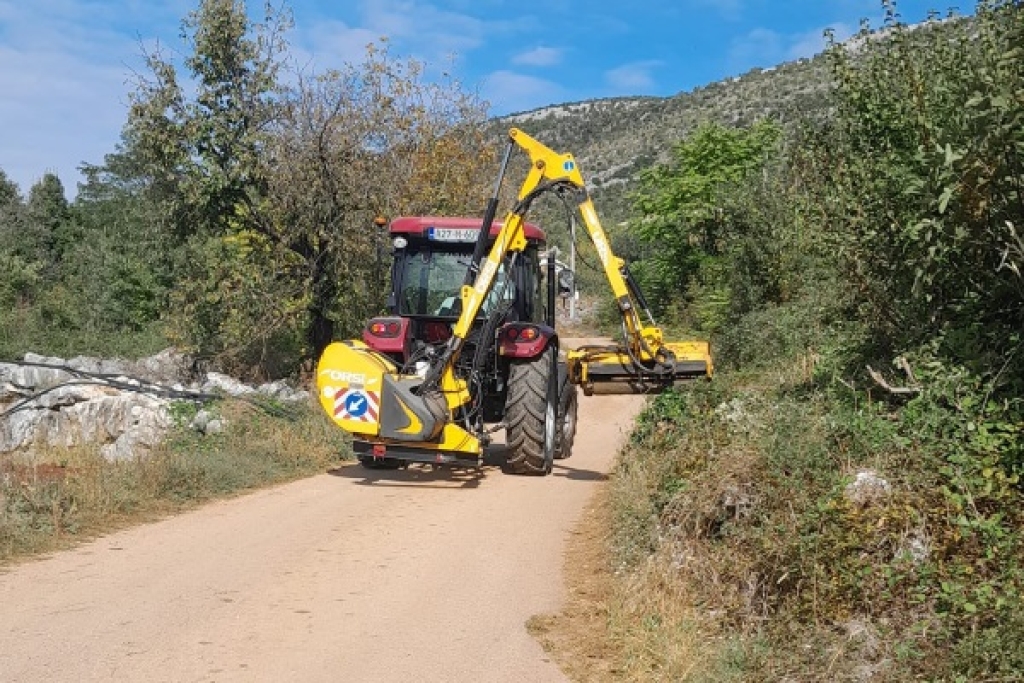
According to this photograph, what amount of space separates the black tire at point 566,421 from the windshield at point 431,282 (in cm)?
144

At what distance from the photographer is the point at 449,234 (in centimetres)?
1221

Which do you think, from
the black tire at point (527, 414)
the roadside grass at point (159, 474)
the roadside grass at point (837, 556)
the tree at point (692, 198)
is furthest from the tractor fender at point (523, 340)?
the tree at point (692, 198)

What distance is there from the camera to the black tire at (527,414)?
11070 mm

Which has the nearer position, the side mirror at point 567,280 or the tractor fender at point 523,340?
the tractor fender at point 523,340

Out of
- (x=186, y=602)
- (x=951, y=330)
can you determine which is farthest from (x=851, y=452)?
(x=186, y=602)

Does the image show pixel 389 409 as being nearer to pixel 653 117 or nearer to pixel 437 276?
pixel 437 276

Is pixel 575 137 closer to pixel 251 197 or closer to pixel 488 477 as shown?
Answer: pixel 251 197

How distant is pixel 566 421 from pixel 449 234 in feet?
9.81

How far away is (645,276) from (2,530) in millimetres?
29362

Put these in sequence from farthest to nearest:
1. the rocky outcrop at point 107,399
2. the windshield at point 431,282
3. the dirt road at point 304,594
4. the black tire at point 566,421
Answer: the rocky outcrop at point 107,399, the black tire at point 566,421, the windshield at point 431,282, the dirt road at point 304,594

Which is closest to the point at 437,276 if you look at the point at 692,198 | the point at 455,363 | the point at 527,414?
the point at 455,363

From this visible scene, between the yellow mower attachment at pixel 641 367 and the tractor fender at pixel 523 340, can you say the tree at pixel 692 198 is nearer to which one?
the tractor fender at pixel 523 340

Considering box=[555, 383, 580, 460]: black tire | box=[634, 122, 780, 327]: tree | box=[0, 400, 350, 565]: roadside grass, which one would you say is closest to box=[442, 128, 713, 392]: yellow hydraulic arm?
box=[555, 383, 580, 460]: black tire

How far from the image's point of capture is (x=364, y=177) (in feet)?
62.4
